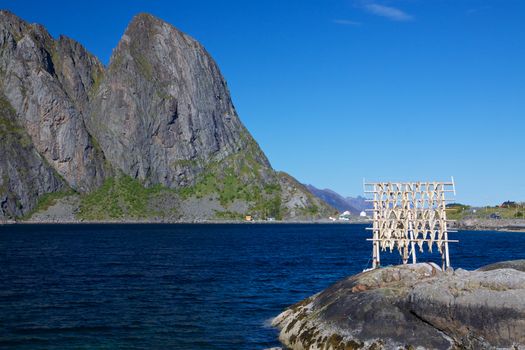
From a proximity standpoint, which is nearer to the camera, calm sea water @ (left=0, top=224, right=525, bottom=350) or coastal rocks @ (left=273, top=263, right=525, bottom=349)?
coastal rocks @ (left=273, top=263, right=525, bottom=349)

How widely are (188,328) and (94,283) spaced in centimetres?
2484

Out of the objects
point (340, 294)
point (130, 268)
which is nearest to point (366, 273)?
point (340, 294)

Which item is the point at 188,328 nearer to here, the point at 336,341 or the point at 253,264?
the point at 336,341

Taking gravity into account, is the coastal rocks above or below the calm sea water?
above

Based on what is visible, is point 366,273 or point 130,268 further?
point 130,268

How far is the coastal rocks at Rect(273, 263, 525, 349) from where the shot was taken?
26.8 m

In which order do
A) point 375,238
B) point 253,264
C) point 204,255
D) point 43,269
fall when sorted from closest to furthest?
point 375,238
point 43,269
point 253,264
point 204,255

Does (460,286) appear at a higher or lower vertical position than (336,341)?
higher

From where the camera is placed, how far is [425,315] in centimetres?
2850

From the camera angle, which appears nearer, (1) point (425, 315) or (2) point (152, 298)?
(1) point (425, 315)

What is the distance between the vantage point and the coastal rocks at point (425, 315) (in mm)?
26750

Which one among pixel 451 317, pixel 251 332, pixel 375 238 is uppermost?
pixel 375 238

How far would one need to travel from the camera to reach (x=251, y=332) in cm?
3697

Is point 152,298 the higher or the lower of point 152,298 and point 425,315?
the lower
